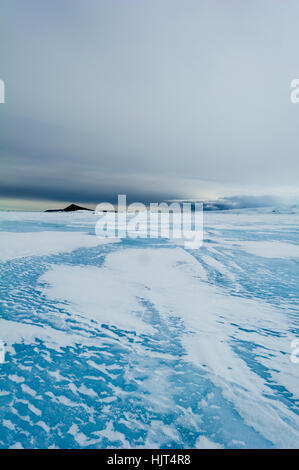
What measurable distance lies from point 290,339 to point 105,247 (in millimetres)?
7407

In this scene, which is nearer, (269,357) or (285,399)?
(285,399)

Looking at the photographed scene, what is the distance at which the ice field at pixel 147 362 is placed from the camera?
192cm

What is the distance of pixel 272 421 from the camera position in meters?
2.01

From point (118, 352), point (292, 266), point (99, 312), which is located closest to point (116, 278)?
point (99, 312)

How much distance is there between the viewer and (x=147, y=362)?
2711 millimetres

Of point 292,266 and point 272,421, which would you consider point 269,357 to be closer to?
point 272,421

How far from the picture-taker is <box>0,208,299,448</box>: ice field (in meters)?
1.92

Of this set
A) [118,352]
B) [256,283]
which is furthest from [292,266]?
[118,352]

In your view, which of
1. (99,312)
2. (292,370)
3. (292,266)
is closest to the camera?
(292,370)

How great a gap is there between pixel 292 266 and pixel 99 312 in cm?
618

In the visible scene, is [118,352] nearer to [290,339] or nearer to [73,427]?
[73,427]
